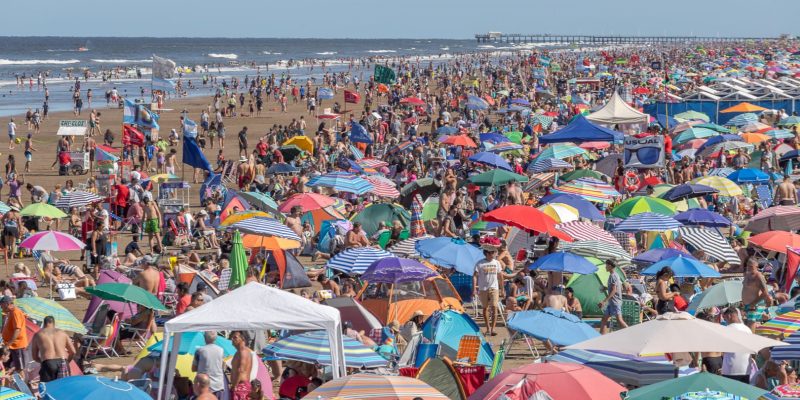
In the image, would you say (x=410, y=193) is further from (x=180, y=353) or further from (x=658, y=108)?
(x=658, y=108)

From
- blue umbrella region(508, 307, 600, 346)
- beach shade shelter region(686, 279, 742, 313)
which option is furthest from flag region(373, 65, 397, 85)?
blue umbrella region(508, 307, 600, 346)

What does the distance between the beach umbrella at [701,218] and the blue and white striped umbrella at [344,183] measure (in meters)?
5.19

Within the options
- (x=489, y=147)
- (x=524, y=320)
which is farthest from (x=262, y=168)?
(x=524, y=320)

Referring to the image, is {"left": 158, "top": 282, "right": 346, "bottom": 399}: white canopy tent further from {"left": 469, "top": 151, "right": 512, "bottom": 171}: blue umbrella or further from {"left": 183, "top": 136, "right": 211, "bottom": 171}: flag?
{"left": 469, "top": 151, "right": 512, "bottom": 171}: blue umbrella

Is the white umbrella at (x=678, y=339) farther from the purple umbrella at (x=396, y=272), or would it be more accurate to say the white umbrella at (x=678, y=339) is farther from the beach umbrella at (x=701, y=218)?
the beach umbrella at (x=701, y=218)

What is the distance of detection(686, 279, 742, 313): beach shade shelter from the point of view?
1158cm

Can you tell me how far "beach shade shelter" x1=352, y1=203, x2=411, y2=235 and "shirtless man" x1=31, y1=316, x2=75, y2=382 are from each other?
7991 millimetres

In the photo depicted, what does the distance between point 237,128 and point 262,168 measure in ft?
51.6

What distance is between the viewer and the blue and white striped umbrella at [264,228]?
14.7 metres

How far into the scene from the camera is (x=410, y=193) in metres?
20.2

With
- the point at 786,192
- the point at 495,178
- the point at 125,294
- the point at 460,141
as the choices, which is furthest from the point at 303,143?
the point at 125,294

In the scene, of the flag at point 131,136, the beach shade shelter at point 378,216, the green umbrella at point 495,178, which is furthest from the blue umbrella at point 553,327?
the flag at point 131,136

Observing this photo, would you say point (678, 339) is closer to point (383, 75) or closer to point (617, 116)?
point (617, 116)

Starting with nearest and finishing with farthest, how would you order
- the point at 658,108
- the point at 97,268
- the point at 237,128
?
the point at 97,268 < the point at 658,108 < the point at 237,128
